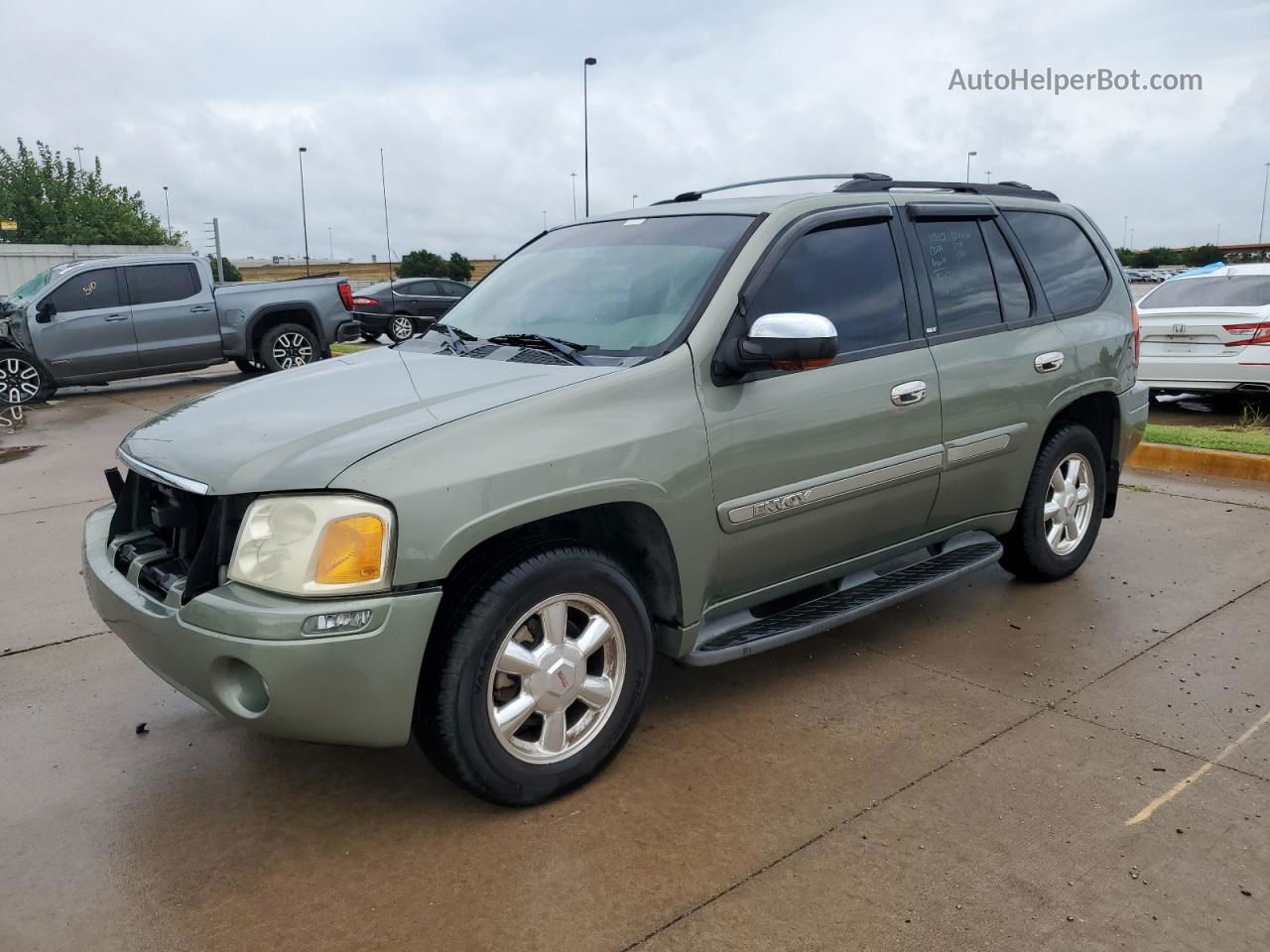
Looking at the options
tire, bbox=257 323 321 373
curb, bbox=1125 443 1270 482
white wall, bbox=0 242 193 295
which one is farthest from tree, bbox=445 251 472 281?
curb, bbox=1125 443 1270 482

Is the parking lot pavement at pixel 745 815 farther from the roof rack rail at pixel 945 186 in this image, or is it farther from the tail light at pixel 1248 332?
the tail light at pixel 1248 332

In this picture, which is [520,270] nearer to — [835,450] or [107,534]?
[835,450]

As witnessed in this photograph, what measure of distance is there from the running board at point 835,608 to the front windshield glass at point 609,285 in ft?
3.31

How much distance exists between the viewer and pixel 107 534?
3.60 m

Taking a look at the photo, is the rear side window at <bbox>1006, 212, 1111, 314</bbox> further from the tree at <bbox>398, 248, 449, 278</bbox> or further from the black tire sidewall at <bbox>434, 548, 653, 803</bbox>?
the tree at <bbox>398, 248, 449, 278</bbox>

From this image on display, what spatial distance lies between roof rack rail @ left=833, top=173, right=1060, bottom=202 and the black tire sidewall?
1.98 m

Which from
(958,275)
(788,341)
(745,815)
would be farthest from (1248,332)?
(745,815)

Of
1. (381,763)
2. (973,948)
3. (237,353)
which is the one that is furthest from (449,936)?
(237,353)

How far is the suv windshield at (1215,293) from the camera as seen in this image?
10352mm

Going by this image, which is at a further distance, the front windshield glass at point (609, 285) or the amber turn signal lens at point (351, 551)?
the front windshield glass at point (609, 285)

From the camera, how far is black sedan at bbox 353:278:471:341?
22.6 meters

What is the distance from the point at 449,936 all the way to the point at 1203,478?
6.83m

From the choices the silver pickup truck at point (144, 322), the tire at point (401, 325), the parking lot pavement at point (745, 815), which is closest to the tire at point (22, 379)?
the silver pickup truck at point (144, 322)

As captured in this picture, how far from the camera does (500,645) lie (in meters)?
2.98
